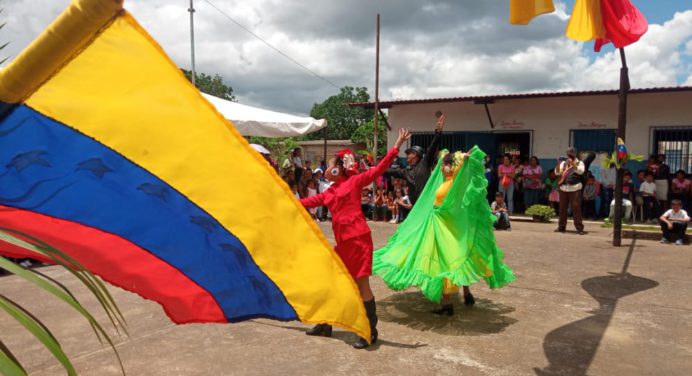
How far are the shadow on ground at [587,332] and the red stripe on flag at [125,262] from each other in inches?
105

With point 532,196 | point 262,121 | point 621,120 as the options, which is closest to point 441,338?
point 621,120

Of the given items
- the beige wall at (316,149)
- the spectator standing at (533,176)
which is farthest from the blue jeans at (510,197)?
the beige wall at (316,149)

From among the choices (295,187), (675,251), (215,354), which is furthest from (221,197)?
(295,187)

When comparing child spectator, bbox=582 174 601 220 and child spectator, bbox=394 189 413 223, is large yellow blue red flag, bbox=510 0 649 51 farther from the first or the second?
child spectator, bbox=582 174 601 220

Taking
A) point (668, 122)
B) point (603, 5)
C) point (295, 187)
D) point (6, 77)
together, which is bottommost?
point (295, 187)

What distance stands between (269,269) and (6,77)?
1.02m

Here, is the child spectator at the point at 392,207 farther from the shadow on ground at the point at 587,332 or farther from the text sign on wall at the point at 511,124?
the shadow on ground at the point at 587,332

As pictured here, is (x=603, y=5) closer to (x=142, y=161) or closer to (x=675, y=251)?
(x=675, y=251)

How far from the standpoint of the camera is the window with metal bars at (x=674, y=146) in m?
13.4

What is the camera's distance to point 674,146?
45.4ft

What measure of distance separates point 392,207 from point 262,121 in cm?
474

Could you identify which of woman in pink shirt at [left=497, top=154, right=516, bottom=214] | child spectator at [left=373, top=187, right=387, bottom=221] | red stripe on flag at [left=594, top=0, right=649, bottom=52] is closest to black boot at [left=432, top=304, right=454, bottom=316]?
red stripe on flag at [left=594, top=0, right=649, bottom=52]

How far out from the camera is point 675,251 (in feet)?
27.9

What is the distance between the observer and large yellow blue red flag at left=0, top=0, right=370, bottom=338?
162cm
